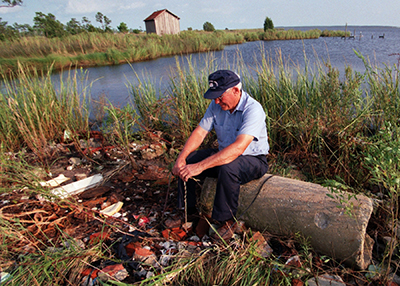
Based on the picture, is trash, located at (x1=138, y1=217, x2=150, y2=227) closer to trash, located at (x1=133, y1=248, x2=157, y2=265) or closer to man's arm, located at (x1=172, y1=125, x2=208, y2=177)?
trash, located at (x1=133, y1=248, x2=157, y2=265)

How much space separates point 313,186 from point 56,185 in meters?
2.52

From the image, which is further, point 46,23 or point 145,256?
point 46,23

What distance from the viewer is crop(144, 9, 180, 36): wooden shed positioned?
990 inches

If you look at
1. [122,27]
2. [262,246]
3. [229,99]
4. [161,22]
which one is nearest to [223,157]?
[229,99]

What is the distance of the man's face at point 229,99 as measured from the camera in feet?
6.80

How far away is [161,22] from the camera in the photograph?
25.6m

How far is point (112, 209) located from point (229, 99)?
144cm

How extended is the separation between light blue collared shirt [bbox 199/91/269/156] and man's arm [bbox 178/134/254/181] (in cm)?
7

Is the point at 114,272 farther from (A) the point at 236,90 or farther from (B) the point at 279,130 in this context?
(B) the point at 279,130

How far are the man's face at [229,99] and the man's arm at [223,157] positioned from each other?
1.03 feet

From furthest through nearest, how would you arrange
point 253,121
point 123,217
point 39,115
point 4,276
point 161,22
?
point 161,22 < point 39,115 < point 123,217 < point 253,121 < point 4,276

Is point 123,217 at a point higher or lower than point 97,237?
lower

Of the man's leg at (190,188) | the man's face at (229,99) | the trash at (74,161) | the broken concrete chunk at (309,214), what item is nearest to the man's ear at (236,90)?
the man's face at (229,99)

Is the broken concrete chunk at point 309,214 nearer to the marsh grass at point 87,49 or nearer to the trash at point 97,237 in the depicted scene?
the trash at point 97,237
